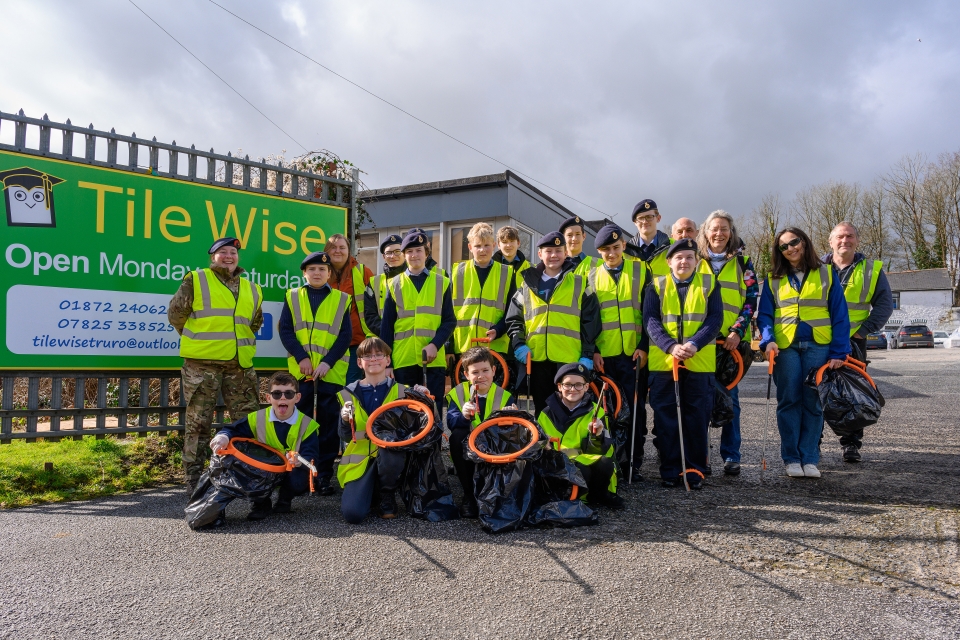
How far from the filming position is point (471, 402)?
491cm

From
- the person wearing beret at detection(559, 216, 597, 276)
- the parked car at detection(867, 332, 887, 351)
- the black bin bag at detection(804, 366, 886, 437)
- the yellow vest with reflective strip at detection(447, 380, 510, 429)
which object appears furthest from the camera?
the parked car at detection(867, 332, 887, 351)

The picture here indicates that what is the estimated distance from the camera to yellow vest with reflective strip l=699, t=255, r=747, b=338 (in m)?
5.68

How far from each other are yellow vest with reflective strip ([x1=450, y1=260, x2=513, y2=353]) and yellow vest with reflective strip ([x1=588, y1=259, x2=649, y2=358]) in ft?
2.93

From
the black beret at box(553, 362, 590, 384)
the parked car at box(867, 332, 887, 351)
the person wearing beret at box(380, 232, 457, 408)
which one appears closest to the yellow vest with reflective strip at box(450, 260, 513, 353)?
the person wearing beret at box(380, 232, 457, 408)

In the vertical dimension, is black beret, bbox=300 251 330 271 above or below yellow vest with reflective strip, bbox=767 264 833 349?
above

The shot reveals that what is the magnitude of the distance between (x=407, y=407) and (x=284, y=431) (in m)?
0.96

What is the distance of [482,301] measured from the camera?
5.96 meters

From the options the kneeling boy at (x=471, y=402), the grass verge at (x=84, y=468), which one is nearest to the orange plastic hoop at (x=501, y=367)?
the kneeling boy at (x=471, y=402)

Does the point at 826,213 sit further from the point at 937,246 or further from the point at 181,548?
the point at 181,548

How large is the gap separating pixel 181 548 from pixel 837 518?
4.17 m

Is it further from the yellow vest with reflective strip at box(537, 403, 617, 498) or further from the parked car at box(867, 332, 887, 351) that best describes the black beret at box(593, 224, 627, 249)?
the parked car at box(867, 332, 887, 351)

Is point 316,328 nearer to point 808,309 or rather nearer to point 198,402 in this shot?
point 198,402

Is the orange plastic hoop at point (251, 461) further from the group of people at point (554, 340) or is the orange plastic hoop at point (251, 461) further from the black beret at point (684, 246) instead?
the black beret at point (684, 246)

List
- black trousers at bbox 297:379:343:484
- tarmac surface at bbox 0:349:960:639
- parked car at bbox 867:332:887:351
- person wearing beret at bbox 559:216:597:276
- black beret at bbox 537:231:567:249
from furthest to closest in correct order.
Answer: parked car at bbox 867:332:887:351 → person wearing beret at bbox 559:216:597:276 → black trousers at bbox 297:379:343:484 → black beret at bbox 537:231:567:249 → tarmac surface at bbox 0:349:960:639
